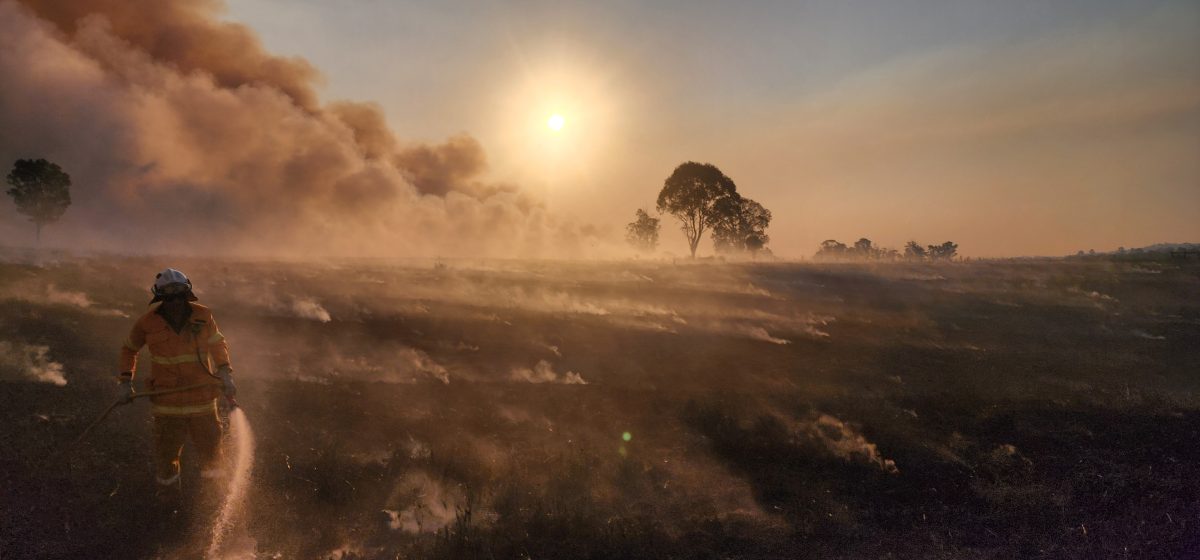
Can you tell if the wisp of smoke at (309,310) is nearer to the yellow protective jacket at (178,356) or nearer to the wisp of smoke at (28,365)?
the wisp of smoke at (28,365)

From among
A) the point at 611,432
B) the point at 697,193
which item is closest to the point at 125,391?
the point at 611,432

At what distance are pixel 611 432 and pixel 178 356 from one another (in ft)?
21.0

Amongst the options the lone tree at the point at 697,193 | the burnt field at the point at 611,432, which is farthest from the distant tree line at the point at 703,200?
the burnt field at the point at 611,432

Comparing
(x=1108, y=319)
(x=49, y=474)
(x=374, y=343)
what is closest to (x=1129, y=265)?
(x=1108, y=319)

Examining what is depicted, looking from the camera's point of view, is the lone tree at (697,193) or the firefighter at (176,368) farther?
the lone tree at (697,193)

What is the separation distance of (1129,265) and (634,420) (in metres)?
36.0

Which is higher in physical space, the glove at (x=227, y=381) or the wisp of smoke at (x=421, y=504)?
the glove at (x=227, y=381)

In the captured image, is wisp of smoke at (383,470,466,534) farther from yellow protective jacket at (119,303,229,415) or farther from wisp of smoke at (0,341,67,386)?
wisp of smoke at (0,341,67,386)

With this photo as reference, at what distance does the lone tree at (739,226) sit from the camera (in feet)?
184

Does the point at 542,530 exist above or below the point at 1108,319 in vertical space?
below

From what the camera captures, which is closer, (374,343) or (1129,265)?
(374,343)

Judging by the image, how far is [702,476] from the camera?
30.2ft

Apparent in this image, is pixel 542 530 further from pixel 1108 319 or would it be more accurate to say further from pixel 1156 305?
pixel 1156 305

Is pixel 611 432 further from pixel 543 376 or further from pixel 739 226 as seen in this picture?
pixel 739 226
